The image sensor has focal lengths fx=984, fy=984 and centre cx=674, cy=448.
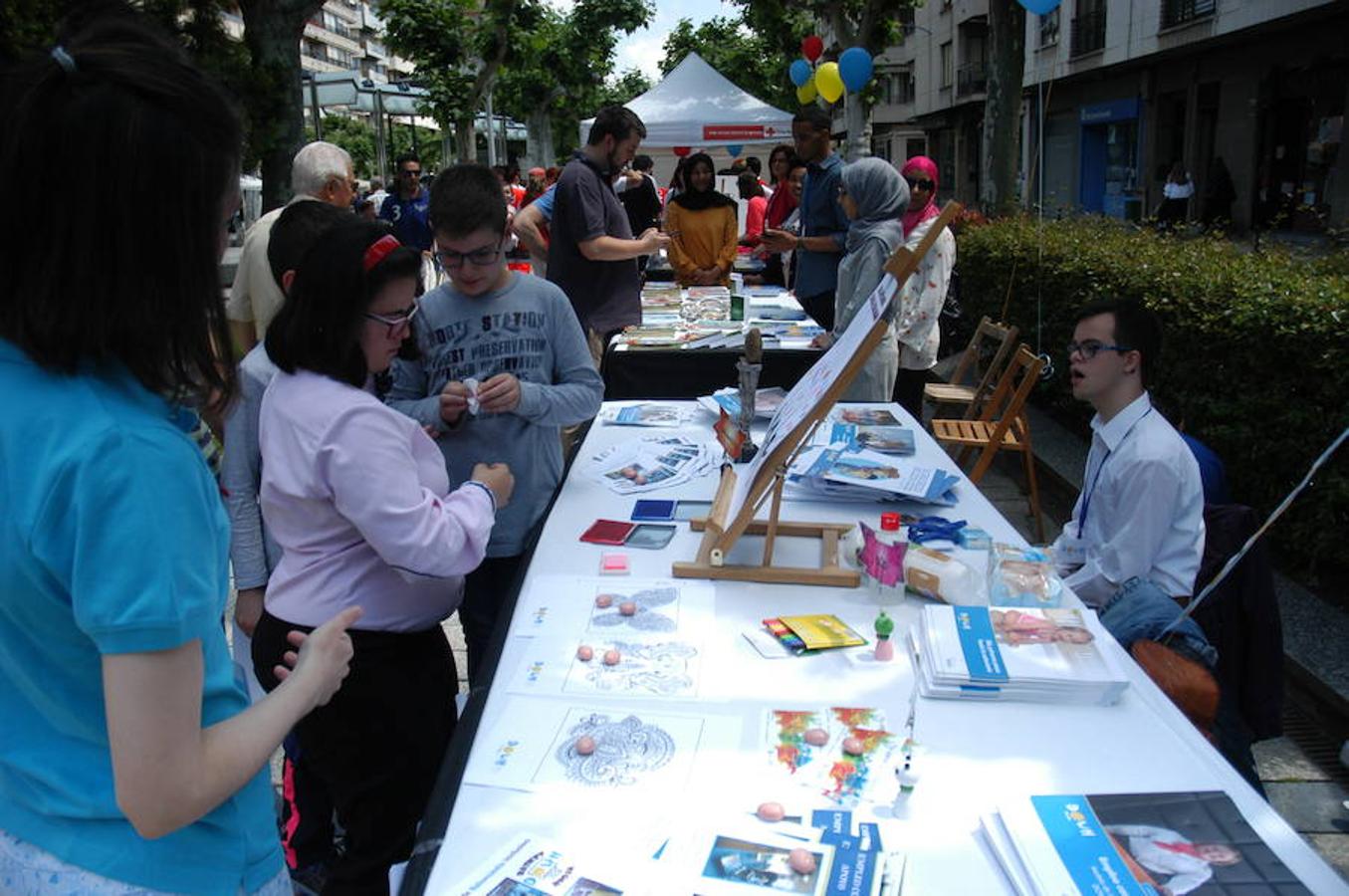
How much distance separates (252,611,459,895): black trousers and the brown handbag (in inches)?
52.2

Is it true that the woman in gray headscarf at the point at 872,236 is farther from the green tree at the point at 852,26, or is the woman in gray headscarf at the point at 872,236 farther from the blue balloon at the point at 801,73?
the blue balloon at the point at 801,73

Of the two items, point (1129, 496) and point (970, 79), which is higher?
point (970, 79)

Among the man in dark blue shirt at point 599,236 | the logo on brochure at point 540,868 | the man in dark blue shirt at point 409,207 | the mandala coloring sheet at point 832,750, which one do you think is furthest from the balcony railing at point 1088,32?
the logo on brochure at point 540,868

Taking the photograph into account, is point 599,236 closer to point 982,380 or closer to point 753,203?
point 982,380

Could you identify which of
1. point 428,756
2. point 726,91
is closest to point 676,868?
point 428,756

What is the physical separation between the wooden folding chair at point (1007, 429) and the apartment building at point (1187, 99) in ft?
18.4

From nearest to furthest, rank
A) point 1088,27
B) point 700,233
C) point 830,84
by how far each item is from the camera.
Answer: point 700,233
point 830,84
point 1088,27

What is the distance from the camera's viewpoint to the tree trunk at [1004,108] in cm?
991

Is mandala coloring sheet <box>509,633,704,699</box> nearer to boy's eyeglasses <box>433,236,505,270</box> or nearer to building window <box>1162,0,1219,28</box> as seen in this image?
boy's eyeglasses <box>433,236,505,270</box>

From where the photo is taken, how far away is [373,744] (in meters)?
1.81

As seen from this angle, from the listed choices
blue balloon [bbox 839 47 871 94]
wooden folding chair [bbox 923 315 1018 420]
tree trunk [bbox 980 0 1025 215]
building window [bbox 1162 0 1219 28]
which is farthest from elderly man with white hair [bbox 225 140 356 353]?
building window [bbox 1162 0 1219 28]

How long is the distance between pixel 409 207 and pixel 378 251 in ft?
32.1

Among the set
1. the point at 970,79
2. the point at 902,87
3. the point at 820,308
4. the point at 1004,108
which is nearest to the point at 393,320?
the point at 820,308

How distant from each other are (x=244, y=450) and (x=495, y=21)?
20314mm
